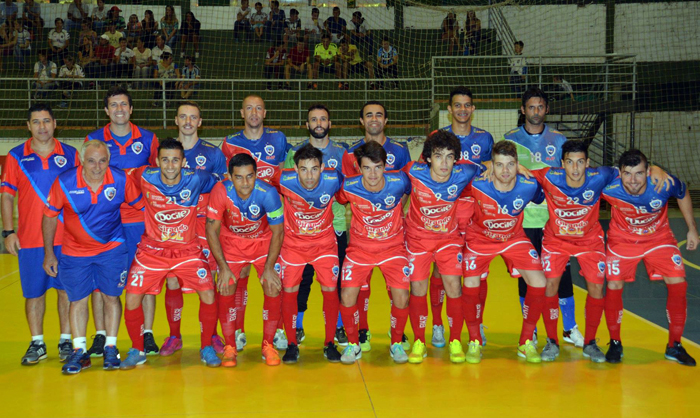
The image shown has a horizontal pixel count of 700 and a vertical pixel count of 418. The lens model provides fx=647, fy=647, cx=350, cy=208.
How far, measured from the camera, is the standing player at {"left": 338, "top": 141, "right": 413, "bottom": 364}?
17.7 feet

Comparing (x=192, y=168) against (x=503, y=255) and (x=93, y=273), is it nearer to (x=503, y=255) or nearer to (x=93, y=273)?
(x=93, y=273)

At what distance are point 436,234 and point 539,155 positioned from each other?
1345mm

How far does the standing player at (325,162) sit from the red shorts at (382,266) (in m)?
0.58

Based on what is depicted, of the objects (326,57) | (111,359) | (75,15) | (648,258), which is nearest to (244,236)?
(111,359)

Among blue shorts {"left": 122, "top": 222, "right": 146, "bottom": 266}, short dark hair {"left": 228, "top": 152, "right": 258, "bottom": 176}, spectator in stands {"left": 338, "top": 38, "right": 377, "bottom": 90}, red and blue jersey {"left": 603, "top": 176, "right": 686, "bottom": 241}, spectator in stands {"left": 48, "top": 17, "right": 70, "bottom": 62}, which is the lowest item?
blue shorts {"left": 122, "top": 222, "right": 146, "bottom": 266}

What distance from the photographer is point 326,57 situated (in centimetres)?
1569

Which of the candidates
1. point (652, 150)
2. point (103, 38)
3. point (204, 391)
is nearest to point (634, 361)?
point (204, 391)

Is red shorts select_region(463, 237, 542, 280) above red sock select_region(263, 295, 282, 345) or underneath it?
above

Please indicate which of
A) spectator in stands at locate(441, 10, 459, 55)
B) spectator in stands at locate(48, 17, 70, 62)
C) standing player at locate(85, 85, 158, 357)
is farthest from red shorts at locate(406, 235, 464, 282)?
spectator in stands at locate(48, 17, 70, 62)

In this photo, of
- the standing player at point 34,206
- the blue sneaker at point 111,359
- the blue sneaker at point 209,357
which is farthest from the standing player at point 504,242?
the standing player at point 34,206

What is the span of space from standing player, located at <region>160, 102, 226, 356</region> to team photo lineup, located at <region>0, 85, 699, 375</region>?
31mm

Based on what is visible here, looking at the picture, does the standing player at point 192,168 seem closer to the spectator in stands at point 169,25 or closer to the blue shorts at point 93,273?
the blue shorts at point 93,273

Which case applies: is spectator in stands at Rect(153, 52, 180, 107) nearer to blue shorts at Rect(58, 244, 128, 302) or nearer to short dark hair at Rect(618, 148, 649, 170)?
blue shorts at Rect(58, 244, 128, 302)

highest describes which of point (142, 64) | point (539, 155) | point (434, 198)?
point (142, 64)
